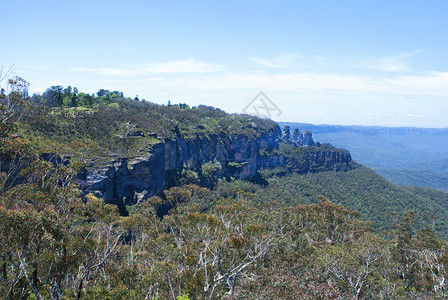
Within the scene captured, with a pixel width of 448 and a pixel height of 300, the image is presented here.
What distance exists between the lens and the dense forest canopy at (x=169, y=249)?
41.2 ft

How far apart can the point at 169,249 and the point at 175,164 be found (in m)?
46.1

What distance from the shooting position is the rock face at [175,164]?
141ft

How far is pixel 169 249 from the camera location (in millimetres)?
20891

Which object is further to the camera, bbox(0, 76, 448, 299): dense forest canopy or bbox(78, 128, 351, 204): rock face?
bbox(78, 128, 351, 204): rock face

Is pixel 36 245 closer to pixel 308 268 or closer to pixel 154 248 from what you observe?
pixel 154 248

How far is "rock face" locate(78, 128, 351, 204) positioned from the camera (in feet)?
141

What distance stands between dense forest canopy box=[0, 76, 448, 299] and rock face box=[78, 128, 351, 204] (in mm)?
4768

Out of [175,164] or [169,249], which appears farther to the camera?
[175,164]

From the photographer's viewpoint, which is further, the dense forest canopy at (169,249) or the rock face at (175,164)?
the rock face at (175,164)

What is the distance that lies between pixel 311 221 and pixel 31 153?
90.9 feet

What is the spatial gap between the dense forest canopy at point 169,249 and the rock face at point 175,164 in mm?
4768

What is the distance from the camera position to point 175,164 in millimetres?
66312

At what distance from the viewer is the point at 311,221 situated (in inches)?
1283

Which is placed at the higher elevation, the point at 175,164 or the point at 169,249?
the point at 169,249
